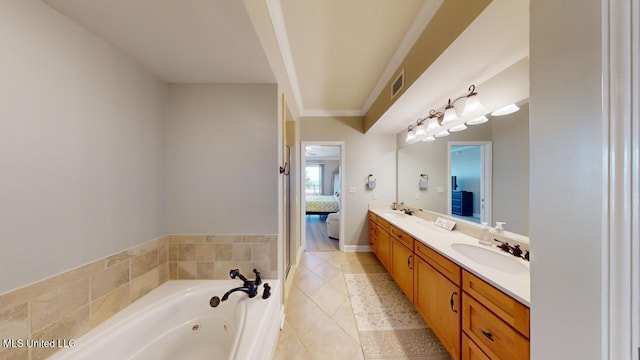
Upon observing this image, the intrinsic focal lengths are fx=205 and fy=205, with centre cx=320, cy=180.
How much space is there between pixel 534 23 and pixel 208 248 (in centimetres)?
224

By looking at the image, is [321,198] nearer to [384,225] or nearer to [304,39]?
[384,225]

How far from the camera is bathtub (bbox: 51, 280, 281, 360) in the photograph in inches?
44.2

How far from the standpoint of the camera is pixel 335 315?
198 cm

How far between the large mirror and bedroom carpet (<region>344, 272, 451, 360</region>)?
3.57ft

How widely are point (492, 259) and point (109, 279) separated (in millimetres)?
2579

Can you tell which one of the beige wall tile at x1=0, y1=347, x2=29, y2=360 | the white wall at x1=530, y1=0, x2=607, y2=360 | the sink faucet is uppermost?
the white wall at x1=530, y1=0, x2=607, y2=360

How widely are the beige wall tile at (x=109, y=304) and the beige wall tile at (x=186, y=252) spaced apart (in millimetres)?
377

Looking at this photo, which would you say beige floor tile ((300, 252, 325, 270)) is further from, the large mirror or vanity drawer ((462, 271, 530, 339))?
vanity drawer ((462, 271, 530, 339))

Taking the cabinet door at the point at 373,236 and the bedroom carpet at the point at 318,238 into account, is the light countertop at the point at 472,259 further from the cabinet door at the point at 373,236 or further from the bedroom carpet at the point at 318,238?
the bedroom carpet at the point at 318,238

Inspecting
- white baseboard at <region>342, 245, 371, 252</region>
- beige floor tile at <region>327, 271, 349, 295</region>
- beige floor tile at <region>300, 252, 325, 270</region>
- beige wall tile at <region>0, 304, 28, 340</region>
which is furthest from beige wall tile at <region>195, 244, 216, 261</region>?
white baseboard at <region>342, 245, 371, 252</region>

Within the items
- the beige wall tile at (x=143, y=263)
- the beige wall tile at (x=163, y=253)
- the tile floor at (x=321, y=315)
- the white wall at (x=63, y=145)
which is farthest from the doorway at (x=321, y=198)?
the white wall at (x=63, y=145)

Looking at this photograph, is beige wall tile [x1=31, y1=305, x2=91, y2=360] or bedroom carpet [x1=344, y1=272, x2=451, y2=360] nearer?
beige wall tile [x1=31, y1=305, x2=91, y2=360]

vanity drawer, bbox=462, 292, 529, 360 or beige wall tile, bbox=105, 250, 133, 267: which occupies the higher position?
beige wall tile, bbox=105, 250, 133, 267

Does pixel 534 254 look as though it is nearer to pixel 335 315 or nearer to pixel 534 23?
pixel 534 23
